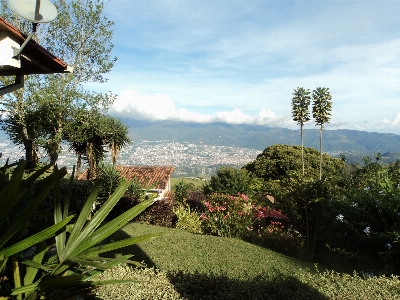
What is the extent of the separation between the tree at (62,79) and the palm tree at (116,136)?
1.23 m

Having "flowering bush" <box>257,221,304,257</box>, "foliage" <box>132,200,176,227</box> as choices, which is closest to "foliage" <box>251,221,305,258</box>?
"flowering bush" <box>257,221,304,257</box>

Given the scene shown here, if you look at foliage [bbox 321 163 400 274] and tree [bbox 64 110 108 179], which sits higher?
tree [bbox 64 110 108 179]

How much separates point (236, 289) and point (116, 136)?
15290 millimetres

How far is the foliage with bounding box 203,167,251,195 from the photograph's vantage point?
2248 centimetres

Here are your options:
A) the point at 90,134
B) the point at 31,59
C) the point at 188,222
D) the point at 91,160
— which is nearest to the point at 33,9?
the point at 31,59

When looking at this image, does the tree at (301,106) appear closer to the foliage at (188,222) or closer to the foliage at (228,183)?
the foliage at (228,183)

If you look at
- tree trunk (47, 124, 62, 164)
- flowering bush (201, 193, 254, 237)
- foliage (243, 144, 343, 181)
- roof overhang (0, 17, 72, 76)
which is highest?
roof overhang (0, 17, 72, 76)

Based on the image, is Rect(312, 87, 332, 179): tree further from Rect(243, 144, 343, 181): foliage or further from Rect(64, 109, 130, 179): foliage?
Rect(64, 109, 130, 179): foliage

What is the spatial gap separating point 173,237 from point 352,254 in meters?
5.98

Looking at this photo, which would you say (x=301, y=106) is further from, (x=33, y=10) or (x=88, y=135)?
(x=33, y=10)

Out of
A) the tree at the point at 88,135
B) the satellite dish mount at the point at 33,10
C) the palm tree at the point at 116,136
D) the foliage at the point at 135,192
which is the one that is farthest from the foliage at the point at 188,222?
the satellite dish mount at the point at 33,10

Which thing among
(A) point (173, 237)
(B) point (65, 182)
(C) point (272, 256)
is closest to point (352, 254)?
(C) point (272, 256)

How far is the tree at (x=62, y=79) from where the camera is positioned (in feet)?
49.6

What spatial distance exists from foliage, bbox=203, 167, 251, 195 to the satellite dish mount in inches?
727
